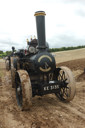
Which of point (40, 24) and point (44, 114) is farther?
point (40, 24)

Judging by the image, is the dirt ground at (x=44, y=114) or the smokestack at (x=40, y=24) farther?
the smokestack at (x=40, y=24)

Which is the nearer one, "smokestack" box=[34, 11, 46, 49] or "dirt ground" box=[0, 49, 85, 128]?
"dirt ground" box=[0, 49, 85, 128]

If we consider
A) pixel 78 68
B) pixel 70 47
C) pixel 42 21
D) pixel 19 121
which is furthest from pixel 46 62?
pixel 70 47

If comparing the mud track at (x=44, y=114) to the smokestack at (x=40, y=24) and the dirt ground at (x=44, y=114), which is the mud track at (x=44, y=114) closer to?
the dirt ground at (x=44, y=114)

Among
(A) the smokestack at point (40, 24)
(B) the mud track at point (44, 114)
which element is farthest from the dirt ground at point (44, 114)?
(A) the smokestack at point (40, 24)

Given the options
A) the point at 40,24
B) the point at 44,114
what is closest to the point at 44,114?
the point at 44,114

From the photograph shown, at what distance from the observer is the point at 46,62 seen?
4293mm

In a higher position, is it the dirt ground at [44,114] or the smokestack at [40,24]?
the smokestack at [40,24]

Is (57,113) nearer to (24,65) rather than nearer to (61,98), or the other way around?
(61,98)

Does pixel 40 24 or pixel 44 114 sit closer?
pixel 44 114

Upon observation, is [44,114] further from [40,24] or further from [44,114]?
[40,24]

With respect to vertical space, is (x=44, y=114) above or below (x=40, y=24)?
below

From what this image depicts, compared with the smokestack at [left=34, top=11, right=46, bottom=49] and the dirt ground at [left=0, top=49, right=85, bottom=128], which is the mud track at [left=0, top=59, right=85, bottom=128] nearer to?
the dirt ground at [left=0, top=49, right=85, bottom=128]

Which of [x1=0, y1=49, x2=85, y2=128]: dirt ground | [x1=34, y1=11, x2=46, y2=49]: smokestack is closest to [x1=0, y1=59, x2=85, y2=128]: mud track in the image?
[x1=0, y1=49, x2=85, y2=128]: dirt ground
